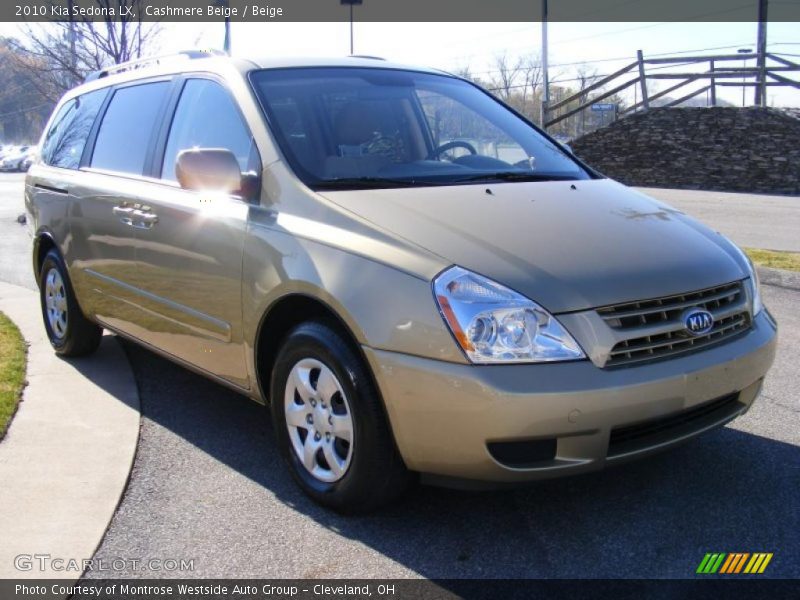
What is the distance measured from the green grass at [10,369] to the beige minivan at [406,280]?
30.0 inches

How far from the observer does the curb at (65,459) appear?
323 centimetres

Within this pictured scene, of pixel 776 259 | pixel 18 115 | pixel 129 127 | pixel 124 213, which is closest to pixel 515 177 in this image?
pixel 124 213

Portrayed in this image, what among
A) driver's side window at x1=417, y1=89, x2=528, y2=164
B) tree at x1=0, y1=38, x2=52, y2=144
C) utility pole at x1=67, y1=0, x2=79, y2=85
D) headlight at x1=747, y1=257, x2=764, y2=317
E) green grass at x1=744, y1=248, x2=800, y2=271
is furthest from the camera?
tree at x1=0, y1=38, x2=52, y2=144

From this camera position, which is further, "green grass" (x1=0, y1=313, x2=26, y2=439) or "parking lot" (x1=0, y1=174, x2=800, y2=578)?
"green grass" (x1=0, y1=313, x2=26, y2=439)

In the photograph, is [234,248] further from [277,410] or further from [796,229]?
[796,229]

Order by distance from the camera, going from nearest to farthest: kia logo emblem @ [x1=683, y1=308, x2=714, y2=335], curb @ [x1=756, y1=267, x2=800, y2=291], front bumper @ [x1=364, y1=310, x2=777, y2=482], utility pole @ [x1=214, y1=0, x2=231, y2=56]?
front bumper @ [x1=364, y1=310, x2=777, y2=482]
kia logo emblem @ [x1=683, y1=308, x2=714, y2=335]
curb @ [x1=756, y1=267, x2=800, y2=291]
utility pole @ [x1=214, y1=0, x2=231, y2=56]

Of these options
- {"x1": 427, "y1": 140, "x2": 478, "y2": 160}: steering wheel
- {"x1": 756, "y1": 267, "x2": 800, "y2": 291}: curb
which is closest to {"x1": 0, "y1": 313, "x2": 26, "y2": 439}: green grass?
{"x1": 427, "y1": 140, "x2": 478, "y2": 160}: steering wheel

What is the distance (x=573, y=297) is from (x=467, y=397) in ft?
1.73

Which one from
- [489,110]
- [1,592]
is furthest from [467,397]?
[489,110]

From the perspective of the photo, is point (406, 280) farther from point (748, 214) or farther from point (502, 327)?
point (748, 214)

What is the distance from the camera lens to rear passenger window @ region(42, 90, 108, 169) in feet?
18.1

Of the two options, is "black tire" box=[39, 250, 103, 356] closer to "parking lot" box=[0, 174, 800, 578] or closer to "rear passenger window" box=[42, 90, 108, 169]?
"rear passenger window" box=[42, 90, 108, 169]

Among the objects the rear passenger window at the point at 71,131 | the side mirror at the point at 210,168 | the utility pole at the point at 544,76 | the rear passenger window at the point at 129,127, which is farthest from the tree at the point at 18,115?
the side mirror at the point at 210,168

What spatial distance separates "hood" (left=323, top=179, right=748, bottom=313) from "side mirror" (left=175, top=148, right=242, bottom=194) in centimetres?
53
